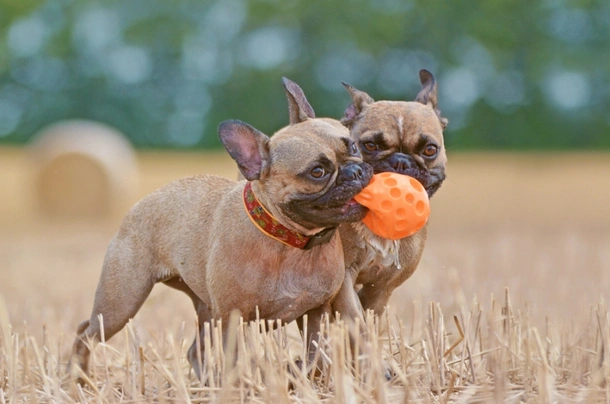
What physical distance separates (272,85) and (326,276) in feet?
92.5

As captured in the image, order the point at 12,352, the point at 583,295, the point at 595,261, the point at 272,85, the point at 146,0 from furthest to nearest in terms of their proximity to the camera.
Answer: the point at 146,0 → the point at 272,85 → the point at 595,261 → the point at 583,295 → the point at 12,352

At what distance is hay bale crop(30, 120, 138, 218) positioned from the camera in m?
22.2

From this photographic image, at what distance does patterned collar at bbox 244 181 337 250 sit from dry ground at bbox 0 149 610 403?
0.57 meters

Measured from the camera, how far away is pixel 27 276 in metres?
12.3

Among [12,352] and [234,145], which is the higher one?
[234,145]

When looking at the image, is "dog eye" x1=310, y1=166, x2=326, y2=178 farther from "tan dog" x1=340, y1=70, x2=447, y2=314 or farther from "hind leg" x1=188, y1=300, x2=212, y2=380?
"hind leg" x1=188, y1=300, x2=212, y2=380

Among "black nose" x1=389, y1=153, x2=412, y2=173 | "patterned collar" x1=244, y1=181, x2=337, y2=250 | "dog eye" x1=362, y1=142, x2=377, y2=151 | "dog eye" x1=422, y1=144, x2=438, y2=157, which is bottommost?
"patterned collar" x1=244, y1=181, x2=337, y2=250

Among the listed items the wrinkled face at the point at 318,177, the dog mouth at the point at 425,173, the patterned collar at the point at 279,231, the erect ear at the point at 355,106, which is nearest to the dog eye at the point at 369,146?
the dog mouth at the point at 425,173

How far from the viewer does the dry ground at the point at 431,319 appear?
4.99 m

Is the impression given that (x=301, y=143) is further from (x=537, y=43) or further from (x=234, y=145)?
(x=537, y=43)

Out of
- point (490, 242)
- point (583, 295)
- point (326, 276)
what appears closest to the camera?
point (326, 276)

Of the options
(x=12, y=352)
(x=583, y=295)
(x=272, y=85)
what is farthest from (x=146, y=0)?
(x=12, y=352)

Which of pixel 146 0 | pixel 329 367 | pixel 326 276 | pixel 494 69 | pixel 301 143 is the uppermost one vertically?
pixel 146 0

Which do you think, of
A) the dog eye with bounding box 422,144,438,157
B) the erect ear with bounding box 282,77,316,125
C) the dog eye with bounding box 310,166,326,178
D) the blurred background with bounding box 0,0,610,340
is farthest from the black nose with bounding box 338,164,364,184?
the blurred background with bounding box 0,0,610,340
